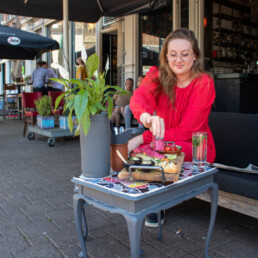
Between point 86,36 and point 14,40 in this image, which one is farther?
point 86,36

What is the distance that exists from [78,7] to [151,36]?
2682 mm

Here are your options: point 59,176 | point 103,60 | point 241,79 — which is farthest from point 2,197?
point 103,60

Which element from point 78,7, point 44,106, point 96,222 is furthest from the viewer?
point 78,7

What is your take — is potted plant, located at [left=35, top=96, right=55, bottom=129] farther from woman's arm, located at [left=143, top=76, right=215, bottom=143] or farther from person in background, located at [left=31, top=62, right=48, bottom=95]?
woman's arm, located at [left=143, top=76, right=215, bottom=143]

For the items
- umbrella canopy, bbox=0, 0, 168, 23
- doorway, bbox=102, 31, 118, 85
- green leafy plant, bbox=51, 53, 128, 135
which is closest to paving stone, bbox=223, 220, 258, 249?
green leafy plant, bbox=51, 53, 128, 135

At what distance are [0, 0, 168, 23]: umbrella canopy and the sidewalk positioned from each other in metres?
4.70

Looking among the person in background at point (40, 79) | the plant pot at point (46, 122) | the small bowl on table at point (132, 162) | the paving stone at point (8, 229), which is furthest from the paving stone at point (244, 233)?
the person in background at point (40, 79)

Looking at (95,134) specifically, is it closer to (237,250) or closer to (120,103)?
(237,250)

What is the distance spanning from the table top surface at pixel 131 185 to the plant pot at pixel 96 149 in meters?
0.04

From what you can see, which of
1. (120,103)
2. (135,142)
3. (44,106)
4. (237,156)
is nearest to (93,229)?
(135,142)

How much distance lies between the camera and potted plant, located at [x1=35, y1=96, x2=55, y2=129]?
263 inches

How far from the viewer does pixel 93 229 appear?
2.57m

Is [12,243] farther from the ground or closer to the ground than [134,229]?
closer to the ground

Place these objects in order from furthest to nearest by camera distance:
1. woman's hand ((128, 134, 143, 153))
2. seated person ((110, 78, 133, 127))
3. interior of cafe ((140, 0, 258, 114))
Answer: interior of cafe ((140, 0, 258, 114))
seated person ((110, 78, 133, 127))
woman's hand ((128, 134, 143, 153))
